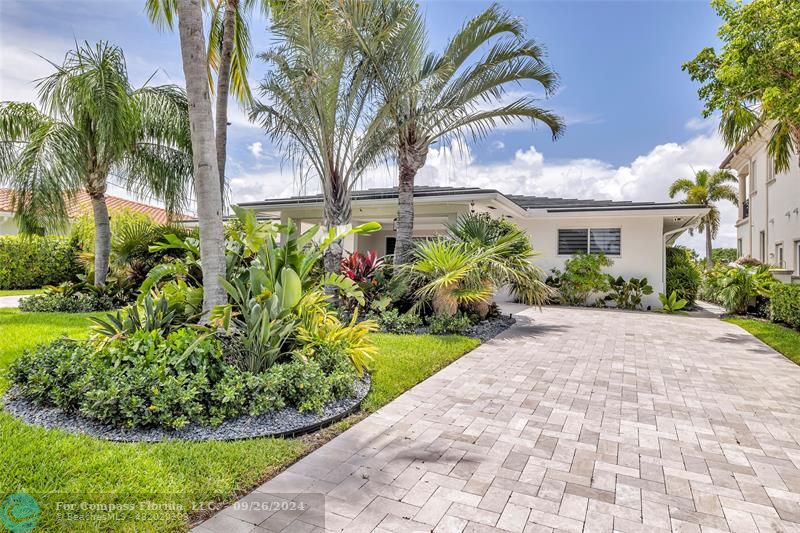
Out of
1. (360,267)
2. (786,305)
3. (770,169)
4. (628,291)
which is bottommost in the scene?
(786,305)

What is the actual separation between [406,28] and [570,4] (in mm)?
5510

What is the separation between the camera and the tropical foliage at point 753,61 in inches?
316

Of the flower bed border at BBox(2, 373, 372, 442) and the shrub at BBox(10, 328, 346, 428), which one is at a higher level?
the shrub at BBox(10, 328, 346, 428)

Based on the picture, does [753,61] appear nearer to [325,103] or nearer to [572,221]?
[325,103]

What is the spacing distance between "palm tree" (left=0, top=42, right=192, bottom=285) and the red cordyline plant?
531cm

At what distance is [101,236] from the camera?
12.1m

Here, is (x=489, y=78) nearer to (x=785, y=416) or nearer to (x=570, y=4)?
(x=570, y=4)

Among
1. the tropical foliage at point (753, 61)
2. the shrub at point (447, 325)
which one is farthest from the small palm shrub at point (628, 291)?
the shrub at point (447, 325)

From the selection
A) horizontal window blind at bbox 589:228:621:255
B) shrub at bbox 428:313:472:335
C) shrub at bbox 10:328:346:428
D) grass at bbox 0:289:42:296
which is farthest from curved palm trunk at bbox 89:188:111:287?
horizontal window blind at bbox 589:228:621:255

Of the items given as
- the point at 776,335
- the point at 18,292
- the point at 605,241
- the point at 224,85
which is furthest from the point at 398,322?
the point at 18,292

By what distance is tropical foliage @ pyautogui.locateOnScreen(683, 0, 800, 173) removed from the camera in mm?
8023

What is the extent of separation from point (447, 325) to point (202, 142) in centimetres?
607

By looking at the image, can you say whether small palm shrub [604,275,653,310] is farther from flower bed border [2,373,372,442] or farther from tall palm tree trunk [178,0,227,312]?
tall palm tree trunk [178,0,227,312]

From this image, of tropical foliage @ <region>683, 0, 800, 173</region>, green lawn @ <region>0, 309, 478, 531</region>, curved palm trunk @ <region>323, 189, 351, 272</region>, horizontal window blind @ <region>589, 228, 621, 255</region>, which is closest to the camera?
green lawn @ <region>0, 309, 478, 531</region>
